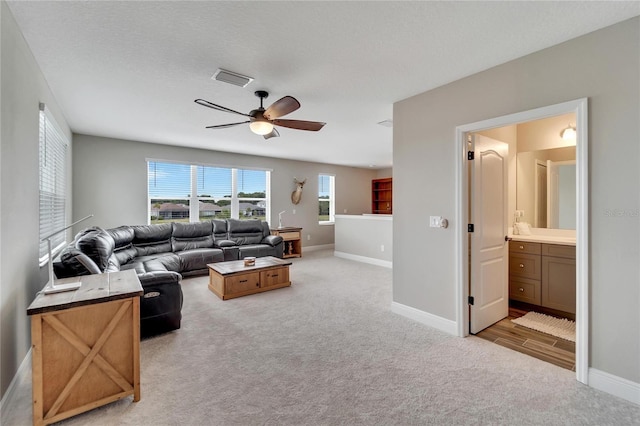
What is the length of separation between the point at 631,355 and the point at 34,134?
15.7 feet

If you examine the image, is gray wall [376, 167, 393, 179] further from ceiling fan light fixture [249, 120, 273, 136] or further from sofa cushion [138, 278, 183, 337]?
sofa cushion [138, 278, 183, 337]

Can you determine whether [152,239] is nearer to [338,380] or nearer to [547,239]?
[338,380]

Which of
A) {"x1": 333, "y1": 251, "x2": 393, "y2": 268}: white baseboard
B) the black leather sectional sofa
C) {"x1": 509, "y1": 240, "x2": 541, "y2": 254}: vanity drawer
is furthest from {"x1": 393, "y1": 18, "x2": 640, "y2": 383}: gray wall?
{"x1": 333, "y1": 251, "x2": 393, "y2": 268}: white baseboard

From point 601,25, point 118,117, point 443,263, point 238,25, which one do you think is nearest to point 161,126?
point 118,117

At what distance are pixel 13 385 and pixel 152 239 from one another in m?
3.55

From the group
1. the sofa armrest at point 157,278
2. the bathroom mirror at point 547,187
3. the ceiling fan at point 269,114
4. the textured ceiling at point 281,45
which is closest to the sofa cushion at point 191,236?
the textured ceiling at point 281,45

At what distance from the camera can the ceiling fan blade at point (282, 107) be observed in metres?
2.52

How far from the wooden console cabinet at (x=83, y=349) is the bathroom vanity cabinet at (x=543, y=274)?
4.15 m

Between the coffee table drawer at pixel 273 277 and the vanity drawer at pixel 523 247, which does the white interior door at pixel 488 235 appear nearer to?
the vanity drawer at pixel 523 247

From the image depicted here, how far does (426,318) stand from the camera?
3.13m

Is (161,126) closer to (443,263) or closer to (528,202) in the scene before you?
(443,263)

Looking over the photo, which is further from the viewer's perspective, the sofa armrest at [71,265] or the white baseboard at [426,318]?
the white baseboard at [426,318]

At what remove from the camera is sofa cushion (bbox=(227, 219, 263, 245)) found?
6.18m

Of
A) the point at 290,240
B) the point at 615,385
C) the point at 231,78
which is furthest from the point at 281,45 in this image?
the point at 290,240
